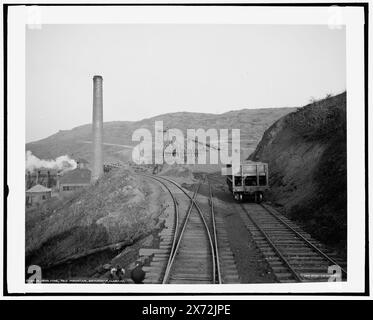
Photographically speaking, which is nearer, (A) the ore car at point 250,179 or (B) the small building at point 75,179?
(B) the small building at point 75,179

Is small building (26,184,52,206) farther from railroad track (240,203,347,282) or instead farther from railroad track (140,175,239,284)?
railroad track (240,203,347,282)

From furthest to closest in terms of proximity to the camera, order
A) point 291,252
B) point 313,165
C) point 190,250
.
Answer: point 313,165
point 190,250
point 291,252

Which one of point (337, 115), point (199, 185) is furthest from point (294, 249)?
point (337, 115)

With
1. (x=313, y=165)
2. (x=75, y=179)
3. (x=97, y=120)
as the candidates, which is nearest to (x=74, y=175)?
(x=75, y=179)

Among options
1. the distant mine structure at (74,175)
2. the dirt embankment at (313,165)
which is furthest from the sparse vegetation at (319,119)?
the distant mine structure at (74,175)

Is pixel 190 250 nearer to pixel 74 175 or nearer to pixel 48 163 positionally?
pixel 74 175

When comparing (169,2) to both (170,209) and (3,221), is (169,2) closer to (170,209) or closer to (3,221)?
(170,209)

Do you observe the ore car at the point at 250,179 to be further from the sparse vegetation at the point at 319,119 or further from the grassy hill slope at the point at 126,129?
the sparse vegetation at the point at 319,119
